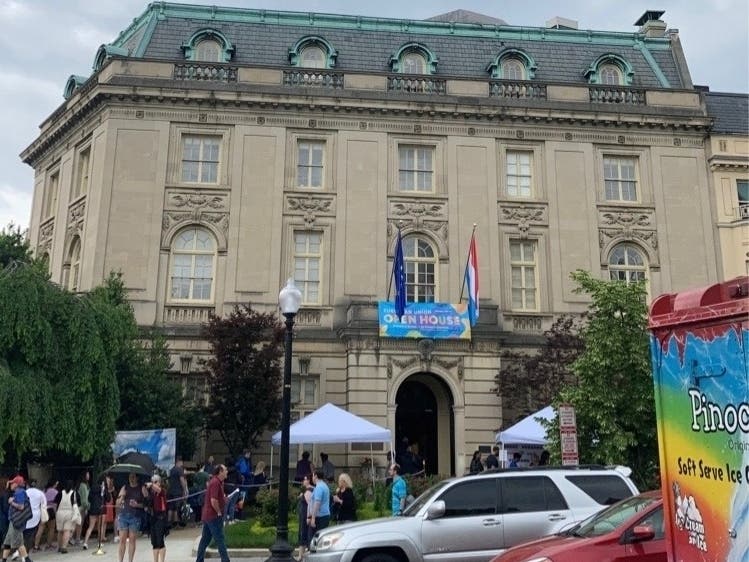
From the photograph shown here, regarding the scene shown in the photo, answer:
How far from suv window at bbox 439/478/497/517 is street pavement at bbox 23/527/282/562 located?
19.0 feet

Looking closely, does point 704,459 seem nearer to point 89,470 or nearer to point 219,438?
point 89,470

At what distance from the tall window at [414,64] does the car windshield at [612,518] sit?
2559cm

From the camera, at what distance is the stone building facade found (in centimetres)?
2683

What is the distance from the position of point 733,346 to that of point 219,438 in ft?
73.6

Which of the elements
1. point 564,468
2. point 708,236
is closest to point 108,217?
point 564,468

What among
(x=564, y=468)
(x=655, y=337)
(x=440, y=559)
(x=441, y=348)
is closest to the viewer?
(x=655, y=337)

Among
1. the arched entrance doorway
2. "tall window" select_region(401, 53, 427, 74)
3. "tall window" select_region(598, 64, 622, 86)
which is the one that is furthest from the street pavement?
"tall window" select_region(598, 64, 622, 86)

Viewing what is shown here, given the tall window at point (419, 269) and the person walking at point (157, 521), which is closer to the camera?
the person walking at point (157, 521)

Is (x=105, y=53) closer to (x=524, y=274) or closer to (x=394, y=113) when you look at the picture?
(x=394, y=113)

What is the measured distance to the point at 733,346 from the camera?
5367mm

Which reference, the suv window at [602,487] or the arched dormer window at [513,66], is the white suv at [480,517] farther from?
the arched dormer window at [513,66]

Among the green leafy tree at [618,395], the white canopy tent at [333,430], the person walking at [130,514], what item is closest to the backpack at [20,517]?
the person walking at [130,514]

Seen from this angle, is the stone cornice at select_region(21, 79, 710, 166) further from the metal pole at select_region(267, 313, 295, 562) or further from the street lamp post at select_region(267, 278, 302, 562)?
the metal pole at select_region(267, 313, 295, 562)

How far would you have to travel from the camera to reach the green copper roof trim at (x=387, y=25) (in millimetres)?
32375
